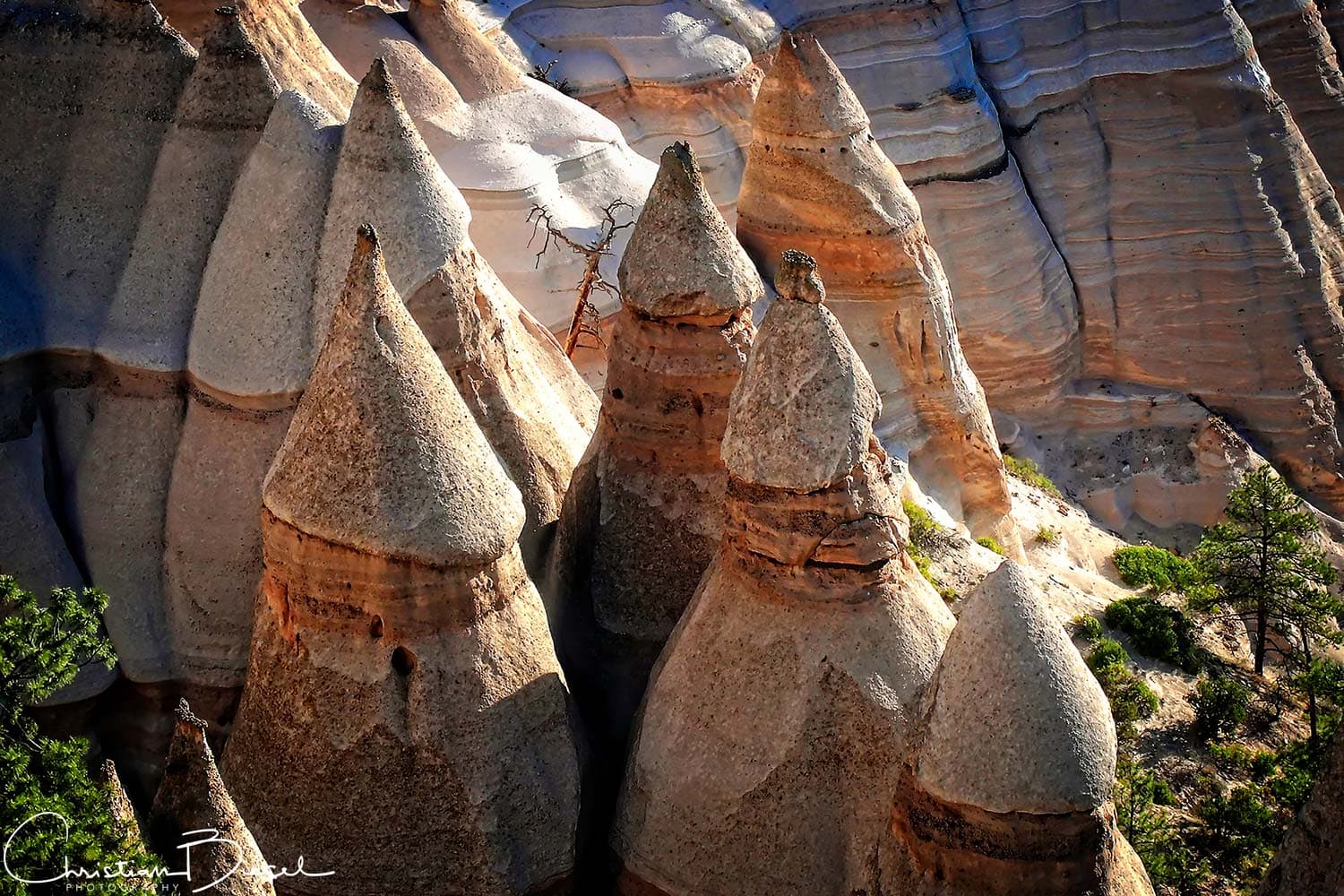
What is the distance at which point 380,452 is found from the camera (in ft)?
26.9

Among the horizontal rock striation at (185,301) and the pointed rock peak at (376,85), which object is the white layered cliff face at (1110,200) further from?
the pointed rock peak at (376,85)

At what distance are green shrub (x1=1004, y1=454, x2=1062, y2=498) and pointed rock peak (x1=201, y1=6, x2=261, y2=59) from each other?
1255 cm

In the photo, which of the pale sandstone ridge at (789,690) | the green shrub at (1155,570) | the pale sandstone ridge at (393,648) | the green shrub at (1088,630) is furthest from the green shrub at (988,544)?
the pale sandstone ridge at (393,648)

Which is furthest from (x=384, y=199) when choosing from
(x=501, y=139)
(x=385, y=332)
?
(x=501, y=139)

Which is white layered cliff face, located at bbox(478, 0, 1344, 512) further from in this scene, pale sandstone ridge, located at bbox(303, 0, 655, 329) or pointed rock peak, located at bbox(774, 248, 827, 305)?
pointed rock peak, located at bbox(774, 248, 827, 305)

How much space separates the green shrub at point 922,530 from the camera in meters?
14.7

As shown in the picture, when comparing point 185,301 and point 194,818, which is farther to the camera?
point 185,301

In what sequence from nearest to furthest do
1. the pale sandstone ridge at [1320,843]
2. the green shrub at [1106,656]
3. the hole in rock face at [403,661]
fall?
the pale sandstone ridge at [1320,843], the hole in rock face at [403,661], the green shrub at [1106,656]

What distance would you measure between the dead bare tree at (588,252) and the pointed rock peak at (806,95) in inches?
75.8

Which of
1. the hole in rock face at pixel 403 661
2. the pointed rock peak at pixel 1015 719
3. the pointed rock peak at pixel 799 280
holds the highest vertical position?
the pointed rock peak at pixel 799 280

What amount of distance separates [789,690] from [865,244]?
7883 millimetres

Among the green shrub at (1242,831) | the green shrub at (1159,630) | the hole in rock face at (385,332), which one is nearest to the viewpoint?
the hole in rock face at (385,332)

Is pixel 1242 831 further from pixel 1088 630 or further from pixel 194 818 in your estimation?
pixel 194 818
